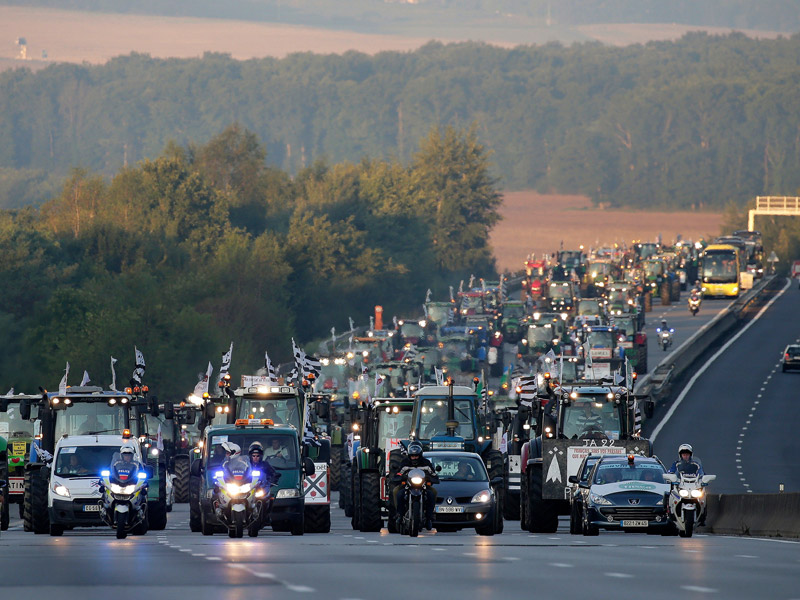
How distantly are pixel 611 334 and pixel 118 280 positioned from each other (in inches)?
2111

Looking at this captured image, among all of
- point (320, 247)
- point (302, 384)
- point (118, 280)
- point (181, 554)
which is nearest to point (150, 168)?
point (320, 247)

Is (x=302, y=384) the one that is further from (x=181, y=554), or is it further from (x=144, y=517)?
(x=181, y=554)

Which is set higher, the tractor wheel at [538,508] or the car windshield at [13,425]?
the car windshield at [13,425]

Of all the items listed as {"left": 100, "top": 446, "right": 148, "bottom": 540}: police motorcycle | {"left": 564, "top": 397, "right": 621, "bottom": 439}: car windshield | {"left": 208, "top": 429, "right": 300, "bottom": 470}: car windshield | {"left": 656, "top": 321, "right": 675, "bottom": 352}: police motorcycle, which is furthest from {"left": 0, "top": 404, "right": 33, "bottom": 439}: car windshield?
{"left": 656, "top": 321, "right": 675, "bottom": 352}: police motorcycle

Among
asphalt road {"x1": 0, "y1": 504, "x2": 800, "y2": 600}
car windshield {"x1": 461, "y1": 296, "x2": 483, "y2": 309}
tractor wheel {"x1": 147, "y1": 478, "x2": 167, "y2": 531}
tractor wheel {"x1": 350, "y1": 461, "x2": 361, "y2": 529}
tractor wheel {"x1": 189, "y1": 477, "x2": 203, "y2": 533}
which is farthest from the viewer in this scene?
car windshield {"x1": 461, "y1": 296, "x2": 483, "y2": 309}

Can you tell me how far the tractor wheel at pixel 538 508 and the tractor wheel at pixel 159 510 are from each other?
630 cm

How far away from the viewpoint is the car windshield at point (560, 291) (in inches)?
4788

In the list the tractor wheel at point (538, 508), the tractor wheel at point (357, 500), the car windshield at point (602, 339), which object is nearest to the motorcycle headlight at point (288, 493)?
the tractor wheel at point (357, 500)

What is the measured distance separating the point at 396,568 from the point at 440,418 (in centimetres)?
1558

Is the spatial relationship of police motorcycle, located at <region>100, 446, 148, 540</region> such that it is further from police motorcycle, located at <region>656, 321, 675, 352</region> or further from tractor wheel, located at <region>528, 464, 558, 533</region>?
police motorcycle, located at <region>656, 321, 675, 352</region>

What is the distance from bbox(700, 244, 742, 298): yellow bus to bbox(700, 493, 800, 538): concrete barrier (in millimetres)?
99819

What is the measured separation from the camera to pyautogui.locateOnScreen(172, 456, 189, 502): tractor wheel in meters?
44.9

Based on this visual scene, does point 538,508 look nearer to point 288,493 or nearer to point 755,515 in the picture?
point 755,515

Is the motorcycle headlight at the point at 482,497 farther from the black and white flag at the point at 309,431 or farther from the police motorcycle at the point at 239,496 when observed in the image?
the black and white flag at the point at 309,431
